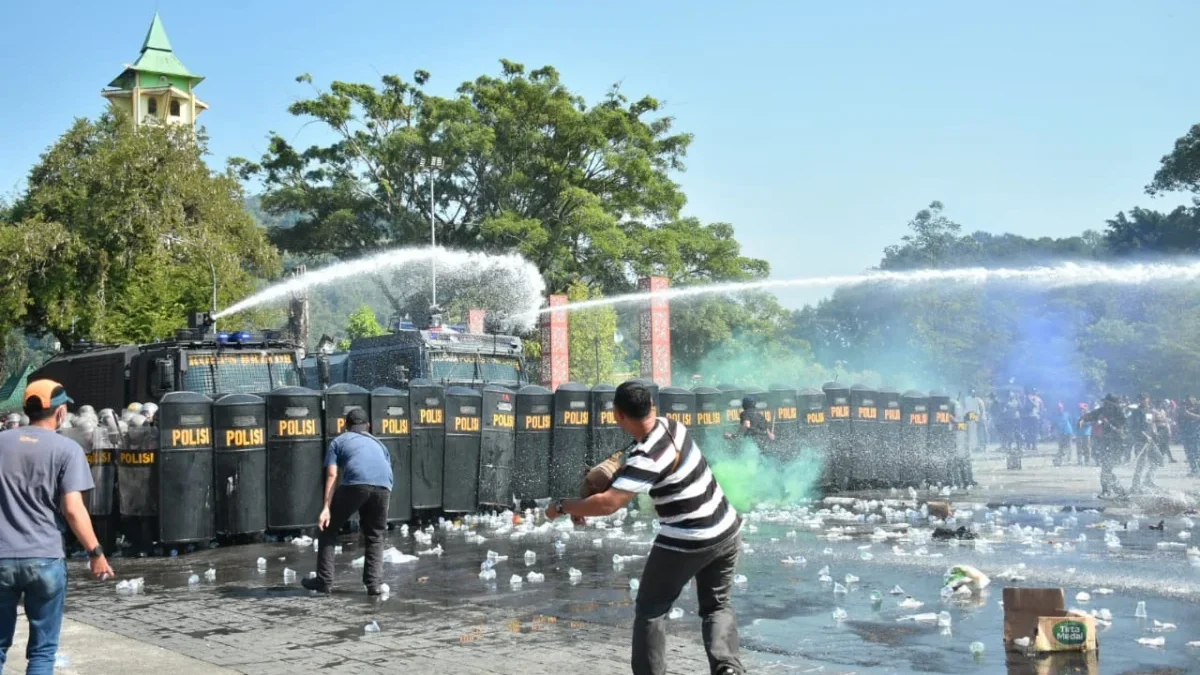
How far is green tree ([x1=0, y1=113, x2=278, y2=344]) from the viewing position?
1458 inches

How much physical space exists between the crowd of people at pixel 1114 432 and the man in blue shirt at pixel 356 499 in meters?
13.2

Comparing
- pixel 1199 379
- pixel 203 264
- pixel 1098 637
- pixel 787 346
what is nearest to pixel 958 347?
pixel 787 346

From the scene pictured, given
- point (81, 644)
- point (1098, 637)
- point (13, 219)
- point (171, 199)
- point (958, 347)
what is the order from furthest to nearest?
point (958, 347), point (13, 219), point (171, 199), point (81, 644), point (1098, 637)

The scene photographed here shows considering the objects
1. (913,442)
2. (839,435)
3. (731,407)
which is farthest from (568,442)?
(913,442)

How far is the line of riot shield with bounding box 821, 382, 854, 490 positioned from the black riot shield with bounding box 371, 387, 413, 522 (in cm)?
814

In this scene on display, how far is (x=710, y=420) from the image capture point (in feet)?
64.6

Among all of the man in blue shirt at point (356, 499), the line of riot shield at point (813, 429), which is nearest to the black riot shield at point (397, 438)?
the man in blue shirt at point (356, 499)

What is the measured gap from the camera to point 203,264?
38.0 m

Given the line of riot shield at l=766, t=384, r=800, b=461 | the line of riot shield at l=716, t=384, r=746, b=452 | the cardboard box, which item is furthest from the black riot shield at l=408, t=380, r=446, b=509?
the cardboard box

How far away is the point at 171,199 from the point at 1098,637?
3421cm

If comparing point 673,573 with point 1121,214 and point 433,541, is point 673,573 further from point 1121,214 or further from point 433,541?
point 1121,214

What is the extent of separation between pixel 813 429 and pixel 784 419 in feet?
2.49

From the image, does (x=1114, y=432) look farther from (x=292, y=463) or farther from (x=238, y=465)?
(x=238, y=465)

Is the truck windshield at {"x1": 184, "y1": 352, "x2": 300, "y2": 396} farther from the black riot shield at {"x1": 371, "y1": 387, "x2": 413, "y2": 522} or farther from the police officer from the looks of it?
the police officer
